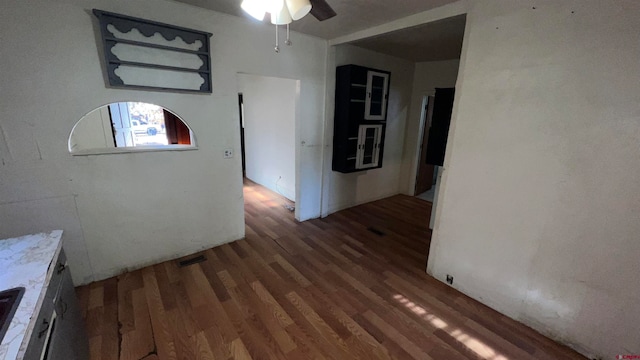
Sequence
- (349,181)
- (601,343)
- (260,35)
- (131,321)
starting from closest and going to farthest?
1. (601,343)
2. (131,321)
3. (260,35)
4. (349,181)

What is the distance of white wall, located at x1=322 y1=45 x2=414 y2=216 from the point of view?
346cm

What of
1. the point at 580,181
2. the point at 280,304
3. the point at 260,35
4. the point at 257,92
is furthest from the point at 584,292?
the point at 257,92

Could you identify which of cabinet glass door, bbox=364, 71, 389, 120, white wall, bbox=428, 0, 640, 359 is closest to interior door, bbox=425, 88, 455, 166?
cabinet glass door, bbox=364, 71, 389, 120

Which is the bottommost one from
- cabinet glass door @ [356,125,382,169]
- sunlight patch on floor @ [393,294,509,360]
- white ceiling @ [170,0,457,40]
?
sunlight patch on floor @ [393,294,509,360]

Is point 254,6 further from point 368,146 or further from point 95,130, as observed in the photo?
point 95,130

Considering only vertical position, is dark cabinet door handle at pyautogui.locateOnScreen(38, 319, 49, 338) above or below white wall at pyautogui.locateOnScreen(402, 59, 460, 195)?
below

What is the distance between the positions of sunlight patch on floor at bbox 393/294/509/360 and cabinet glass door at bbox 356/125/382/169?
6.61ft

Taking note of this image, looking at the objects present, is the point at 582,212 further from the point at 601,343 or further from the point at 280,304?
the point at 280,304

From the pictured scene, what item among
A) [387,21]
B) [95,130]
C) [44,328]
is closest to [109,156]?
[44,328]

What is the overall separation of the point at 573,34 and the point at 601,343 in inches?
77.6

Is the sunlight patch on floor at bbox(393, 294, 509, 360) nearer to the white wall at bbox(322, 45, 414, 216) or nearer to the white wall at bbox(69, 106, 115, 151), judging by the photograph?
the white wall at bbox(322, 45, 414, 216)

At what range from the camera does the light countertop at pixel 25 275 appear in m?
0.82

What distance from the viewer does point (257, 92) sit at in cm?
480

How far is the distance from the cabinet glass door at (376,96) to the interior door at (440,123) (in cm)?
75
